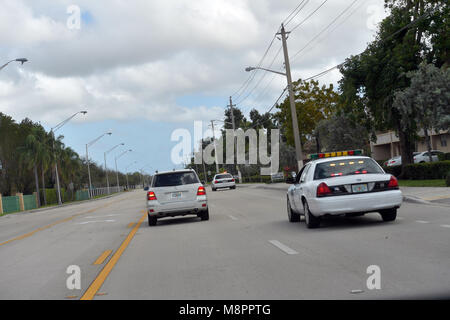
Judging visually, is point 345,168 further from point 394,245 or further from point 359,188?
point 394,245

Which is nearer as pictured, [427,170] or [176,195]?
[176,195]

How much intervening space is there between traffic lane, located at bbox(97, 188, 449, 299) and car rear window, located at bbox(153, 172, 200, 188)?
413 centimetres

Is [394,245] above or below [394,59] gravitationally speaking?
below

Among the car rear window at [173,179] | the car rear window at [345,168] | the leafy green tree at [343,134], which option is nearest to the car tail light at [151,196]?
the car rear window at [173,179]

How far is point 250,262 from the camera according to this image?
9.09 metres

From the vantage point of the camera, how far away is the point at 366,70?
31.7 m

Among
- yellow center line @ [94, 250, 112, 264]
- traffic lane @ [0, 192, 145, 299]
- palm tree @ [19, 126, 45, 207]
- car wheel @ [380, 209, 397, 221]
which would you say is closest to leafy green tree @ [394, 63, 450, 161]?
car wheel @ [380, 209, 397, 221]

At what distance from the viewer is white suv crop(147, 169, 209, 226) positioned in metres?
17.8

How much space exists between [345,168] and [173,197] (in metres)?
6.48

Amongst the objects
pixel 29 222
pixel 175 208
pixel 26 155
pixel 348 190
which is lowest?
pixel 29 222

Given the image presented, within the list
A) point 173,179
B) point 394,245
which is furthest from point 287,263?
point 173,179

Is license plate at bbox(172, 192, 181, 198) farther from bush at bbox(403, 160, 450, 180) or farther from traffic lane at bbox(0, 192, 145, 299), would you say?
bush at bbox(403, 160, 450, 180)
